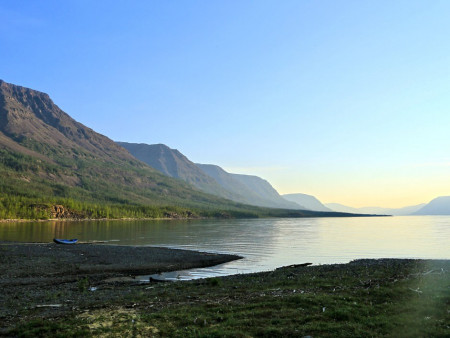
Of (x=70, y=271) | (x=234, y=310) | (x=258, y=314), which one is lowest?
(x=70, y=271)

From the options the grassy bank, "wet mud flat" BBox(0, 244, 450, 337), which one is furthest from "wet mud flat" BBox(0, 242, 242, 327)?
the grassy bank

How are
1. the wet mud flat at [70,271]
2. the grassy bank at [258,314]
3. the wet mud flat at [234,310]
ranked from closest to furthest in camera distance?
the grassy bank at [258,314] < the wet mud flat at [234,310] < the wet mud flat at [70,271]

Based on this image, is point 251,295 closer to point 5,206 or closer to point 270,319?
point 270,319

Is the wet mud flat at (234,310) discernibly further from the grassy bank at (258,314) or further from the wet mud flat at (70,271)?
the wet mud flat at (70,271)

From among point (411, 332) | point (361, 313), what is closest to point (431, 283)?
point (361, 313)

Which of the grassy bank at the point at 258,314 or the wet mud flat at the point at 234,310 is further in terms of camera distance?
the wet mud flat at the point at 234,310

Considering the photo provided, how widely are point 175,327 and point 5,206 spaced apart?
21024cm

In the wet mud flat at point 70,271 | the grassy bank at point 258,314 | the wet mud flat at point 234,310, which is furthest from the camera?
Answer: the wet mud flat at point 70,271

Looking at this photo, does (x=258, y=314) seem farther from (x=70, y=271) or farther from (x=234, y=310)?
(x=70, y=271)

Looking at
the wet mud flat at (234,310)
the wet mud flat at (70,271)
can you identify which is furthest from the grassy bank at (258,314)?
the wet mud flat at (70,271)

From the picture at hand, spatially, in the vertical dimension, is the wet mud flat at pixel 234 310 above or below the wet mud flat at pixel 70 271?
above

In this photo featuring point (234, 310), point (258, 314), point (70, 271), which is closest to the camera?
point (258, 314)

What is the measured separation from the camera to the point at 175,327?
16.7 m

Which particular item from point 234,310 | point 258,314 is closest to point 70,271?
point 234,310
